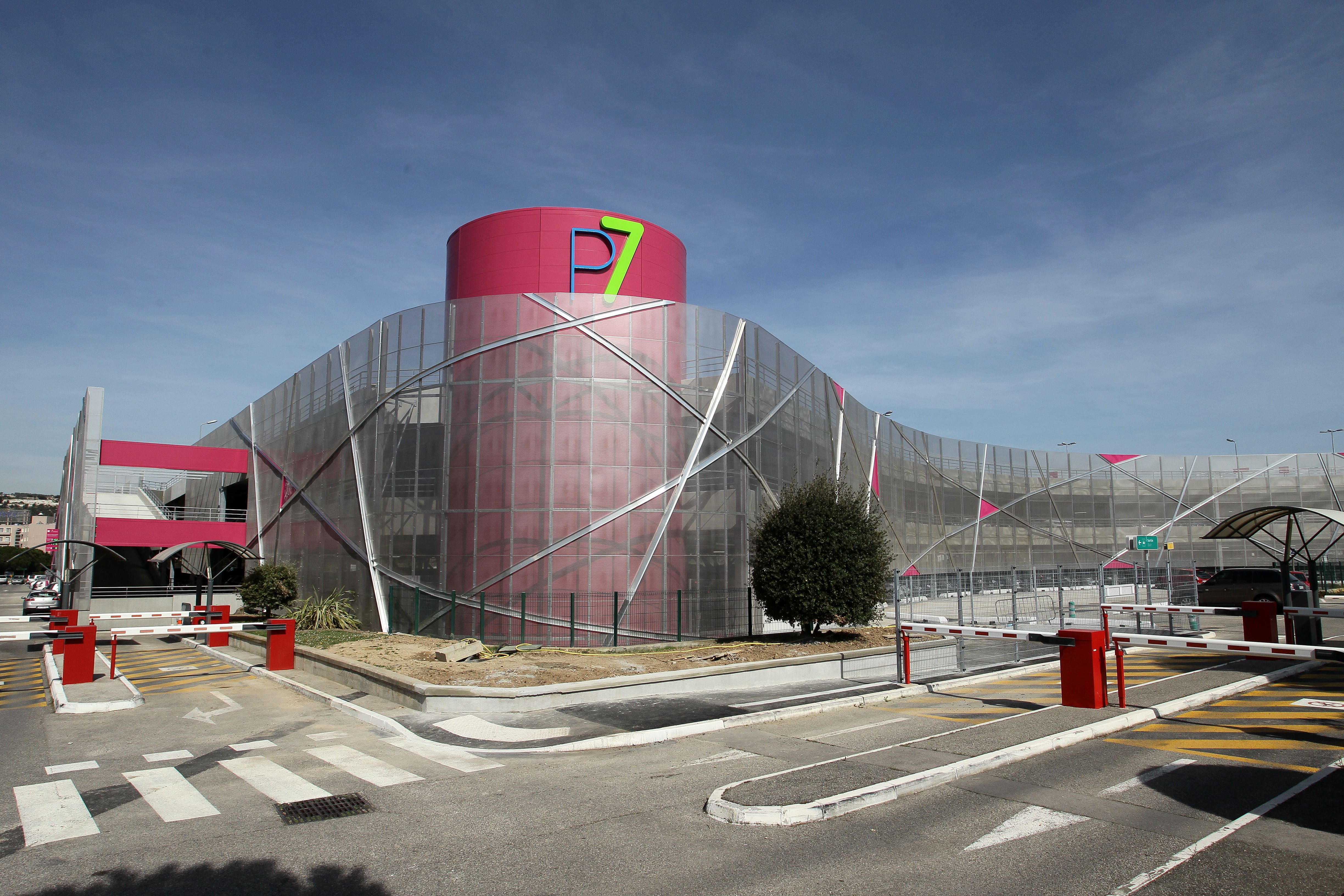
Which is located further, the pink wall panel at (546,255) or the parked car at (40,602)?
the parked car at (40,602)

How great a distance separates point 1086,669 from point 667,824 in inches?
281

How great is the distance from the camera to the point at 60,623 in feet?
55.9

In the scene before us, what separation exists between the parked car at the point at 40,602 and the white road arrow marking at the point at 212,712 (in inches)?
1289

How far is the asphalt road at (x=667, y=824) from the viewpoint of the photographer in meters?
5.50

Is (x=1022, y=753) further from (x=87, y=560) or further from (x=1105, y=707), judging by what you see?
(x=87, y=560)

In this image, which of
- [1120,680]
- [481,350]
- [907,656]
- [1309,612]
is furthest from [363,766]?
[1309,612]

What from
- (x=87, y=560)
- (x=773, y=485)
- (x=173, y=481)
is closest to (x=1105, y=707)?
(x=773, y=485)

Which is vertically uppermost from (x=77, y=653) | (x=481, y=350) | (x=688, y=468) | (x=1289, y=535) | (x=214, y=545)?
(x=481, y=350)

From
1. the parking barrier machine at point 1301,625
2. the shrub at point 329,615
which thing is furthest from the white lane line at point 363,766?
the parking barrier machine at point 1301,625

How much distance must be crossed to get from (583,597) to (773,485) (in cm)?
755

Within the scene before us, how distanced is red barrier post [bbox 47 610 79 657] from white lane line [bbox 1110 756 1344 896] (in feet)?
52.0

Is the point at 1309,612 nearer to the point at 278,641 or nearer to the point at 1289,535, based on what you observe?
the point at 1289,535

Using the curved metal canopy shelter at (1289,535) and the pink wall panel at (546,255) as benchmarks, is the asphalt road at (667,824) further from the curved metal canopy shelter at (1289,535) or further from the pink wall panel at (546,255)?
the pink wall panel at (546,255)

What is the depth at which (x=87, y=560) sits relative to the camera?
36156 mm
